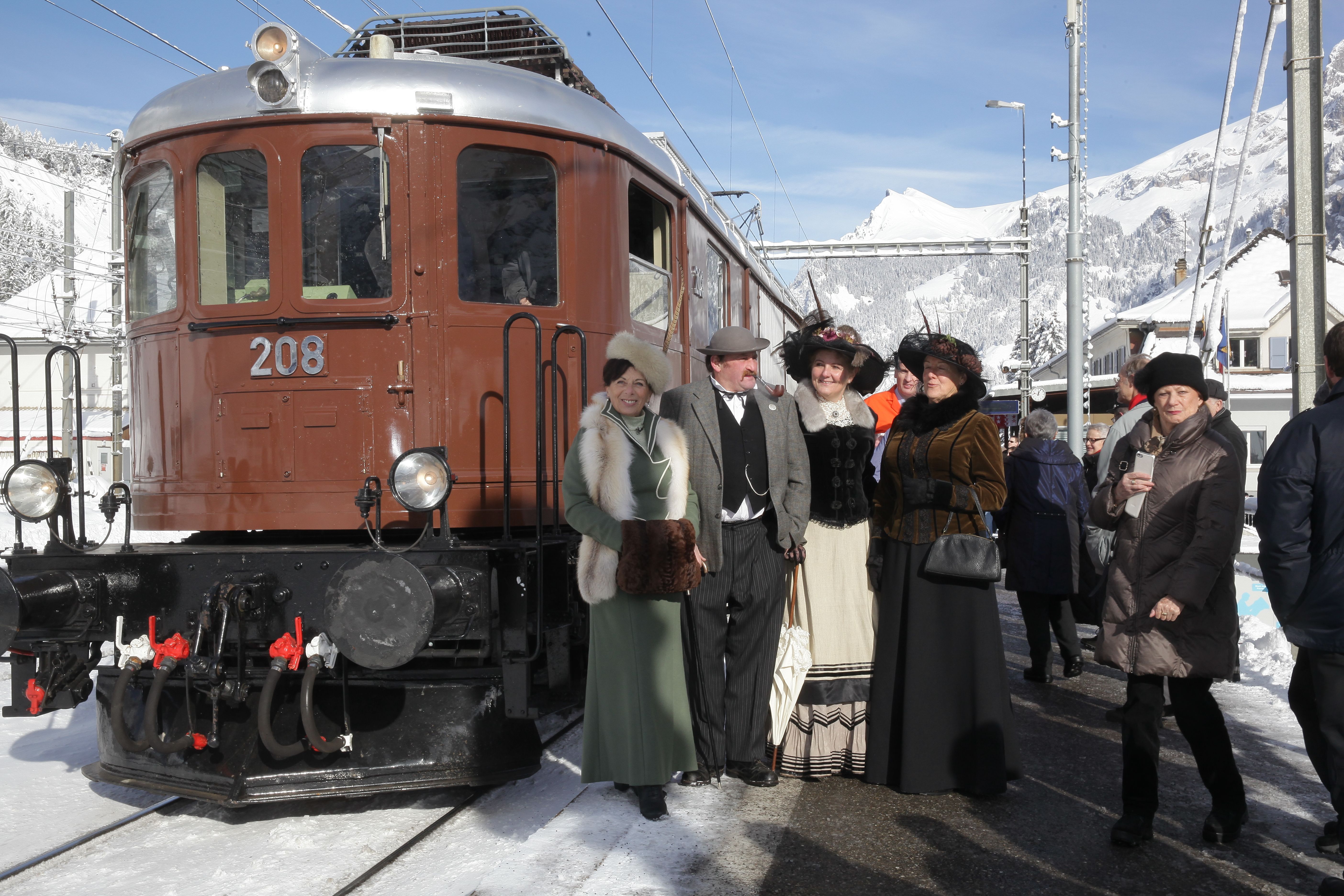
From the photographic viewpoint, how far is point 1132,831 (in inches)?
152

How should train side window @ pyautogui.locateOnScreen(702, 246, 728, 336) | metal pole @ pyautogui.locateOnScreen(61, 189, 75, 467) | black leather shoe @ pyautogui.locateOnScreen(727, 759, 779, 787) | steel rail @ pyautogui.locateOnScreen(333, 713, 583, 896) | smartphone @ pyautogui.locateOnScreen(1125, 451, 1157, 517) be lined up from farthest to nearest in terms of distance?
metal pole @ pyautogui.locateOnScreen(61, 189, 75, 467) → train side window @ pyautogui.locateOnScreen(702, 246, 728, 336) → black leather shoe @ pyautogui.locateOnScreen(727, 759, 779, 787) → smartphone @ pyautogui.locateOnScreen(1125, 451, 1157, 517) → steel rail @ pyautogui.locateOnScreen(333, 713, 583, 896)

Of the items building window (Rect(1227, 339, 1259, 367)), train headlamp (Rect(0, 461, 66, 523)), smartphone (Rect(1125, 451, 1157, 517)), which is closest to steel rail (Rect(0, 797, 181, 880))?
train headlamp (Rect(0, 461, 66, 523))

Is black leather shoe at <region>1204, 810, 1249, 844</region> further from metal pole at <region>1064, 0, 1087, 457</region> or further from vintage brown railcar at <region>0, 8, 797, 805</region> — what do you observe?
metal pole at <region>1064, 0, 1087, 457</region>

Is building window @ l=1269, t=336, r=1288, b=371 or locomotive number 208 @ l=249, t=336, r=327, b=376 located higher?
building window @ l=1269, t=336, r=1288, b=371

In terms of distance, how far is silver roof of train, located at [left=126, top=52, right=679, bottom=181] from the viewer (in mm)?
4742

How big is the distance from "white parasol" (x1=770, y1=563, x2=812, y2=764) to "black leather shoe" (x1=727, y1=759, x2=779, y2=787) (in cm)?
13

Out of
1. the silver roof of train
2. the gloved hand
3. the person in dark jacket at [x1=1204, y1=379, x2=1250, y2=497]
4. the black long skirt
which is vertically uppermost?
the silver roof of train

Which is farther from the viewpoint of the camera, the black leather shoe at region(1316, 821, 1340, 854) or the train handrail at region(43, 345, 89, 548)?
the train handrail at region(43, 345, 89, 548)

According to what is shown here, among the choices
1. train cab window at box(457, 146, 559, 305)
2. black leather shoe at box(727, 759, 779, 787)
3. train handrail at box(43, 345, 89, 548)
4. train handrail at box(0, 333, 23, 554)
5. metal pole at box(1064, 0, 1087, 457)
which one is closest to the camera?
train handrail at box(0, 333, 23, 554)

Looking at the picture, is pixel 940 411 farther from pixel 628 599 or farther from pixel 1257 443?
pixel 1257 443

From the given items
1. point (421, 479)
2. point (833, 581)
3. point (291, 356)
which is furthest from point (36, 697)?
point (833, 581)

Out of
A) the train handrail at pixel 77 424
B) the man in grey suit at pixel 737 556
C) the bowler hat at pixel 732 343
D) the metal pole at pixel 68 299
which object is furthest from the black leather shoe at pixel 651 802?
the metal pole at pixel 68 299

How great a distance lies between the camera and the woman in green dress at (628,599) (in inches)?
167

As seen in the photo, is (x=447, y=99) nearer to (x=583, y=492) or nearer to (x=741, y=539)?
(x=583, y=492)
